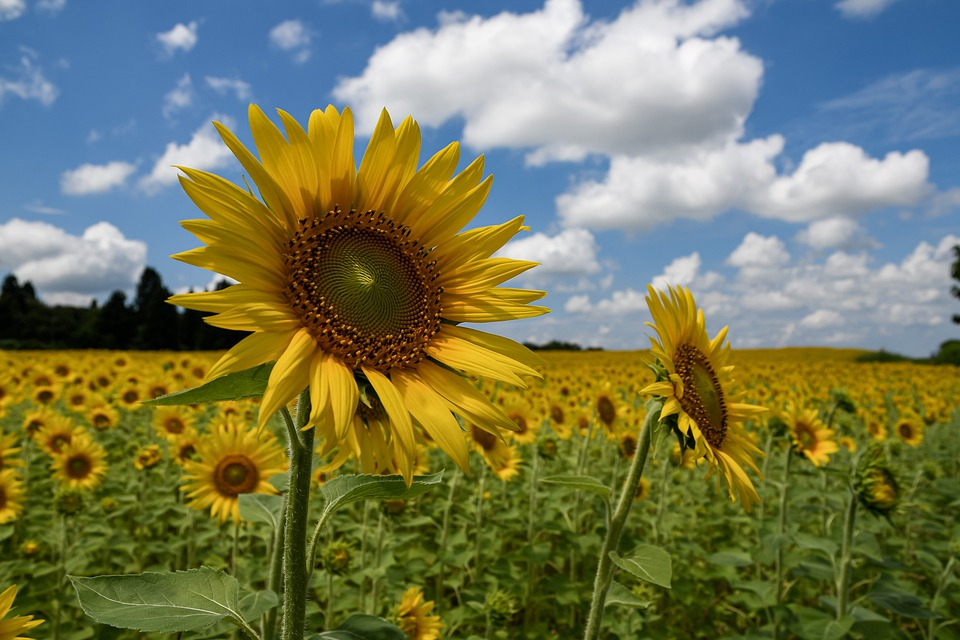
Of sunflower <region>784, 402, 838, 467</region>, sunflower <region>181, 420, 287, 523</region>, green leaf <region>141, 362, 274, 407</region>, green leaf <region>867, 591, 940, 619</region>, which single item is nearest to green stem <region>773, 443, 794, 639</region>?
sunflower <region>784, 402, 838, 467</region>

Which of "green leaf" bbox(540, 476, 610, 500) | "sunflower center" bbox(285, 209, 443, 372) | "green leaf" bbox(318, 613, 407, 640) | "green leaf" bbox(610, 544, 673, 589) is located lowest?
"green leaf" bbox(318, 613, 407, 640)

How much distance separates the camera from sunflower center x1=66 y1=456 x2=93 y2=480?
5758 millimetres

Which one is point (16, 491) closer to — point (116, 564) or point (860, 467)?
point (116, 564)

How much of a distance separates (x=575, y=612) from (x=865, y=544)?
7.75ft

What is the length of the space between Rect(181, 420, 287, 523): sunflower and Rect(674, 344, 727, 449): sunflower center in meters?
2.80

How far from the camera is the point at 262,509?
2.13 m

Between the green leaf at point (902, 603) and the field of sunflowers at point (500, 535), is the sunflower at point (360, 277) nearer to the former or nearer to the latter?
the field of sunflowers at point (500, 535)

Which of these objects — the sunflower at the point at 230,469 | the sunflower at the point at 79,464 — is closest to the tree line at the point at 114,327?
the sunflower at the point at 79,464

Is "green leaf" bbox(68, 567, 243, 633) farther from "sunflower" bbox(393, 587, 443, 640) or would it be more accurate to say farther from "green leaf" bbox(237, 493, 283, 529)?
"sunflower" bbox(393, 587, 443, 640)

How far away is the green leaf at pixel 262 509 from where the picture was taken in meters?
2.05

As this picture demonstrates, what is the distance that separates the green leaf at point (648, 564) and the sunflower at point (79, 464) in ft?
18.3

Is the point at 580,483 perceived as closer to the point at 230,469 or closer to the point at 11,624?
the point at 11,624

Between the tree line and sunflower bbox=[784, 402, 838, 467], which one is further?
the tree line

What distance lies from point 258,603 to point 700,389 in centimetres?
172
